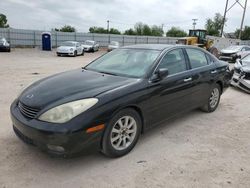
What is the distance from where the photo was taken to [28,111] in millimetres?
2918

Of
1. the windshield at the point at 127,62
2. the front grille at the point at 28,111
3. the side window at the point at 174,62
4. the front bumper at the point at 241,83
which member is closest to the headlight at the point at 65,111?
the front grille at the point at 28,111

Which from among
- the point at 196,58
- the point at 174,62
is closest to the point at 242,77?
the point at 196,58

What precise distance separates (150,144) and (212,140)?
1.04m

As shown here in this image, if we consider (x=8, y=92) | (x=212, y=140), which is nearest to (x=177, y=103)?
(x=212, y=140)

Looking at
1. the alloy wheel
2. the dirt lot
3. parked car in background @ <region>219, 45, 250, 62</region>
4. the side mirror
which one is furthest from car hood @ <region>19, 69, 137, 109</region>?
parked car in background @ <region>219, 45, 250, 62</region>

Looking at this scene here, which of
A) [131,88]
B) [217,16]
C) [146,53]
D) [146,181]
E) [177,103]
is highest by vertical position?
[217,16]

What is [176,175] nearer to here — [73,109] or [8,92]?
[73,109]

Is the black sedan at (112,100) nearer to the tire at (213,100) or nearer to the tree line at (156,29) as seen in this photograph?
the tire at (213,100)

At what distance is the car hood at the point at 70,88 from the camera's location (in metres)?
2.92

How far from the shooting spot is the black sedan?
2693mm

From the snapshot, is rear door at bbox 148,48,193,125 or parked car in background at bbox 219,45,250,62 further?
parked car in background at bbox 219,45,250,62

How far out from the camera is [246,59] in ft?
28.8

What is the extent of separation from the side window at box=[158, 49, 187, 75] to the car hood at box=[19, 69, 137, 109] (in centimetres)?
75

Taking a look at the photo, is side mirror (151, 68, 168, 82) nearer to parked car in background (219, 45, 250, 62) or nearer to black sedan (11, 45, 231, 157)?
black sedan (11, 45, 231, 157)
